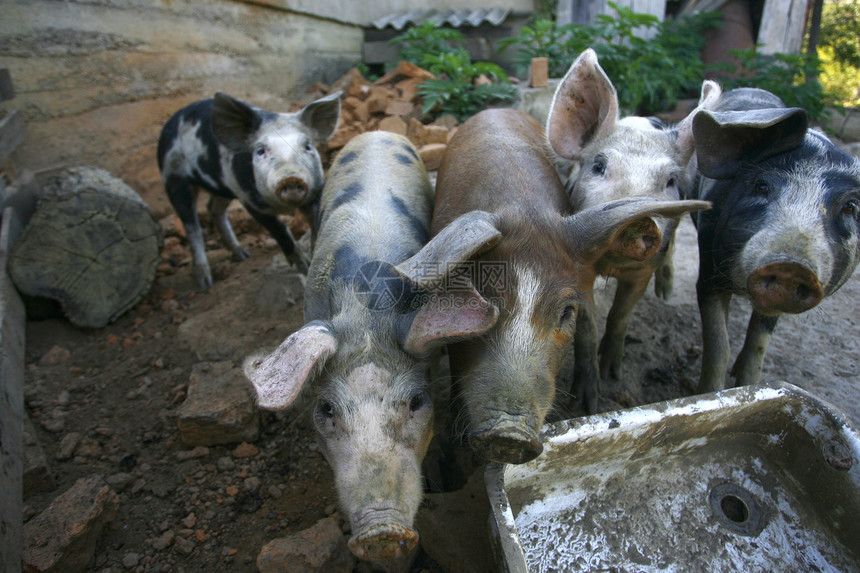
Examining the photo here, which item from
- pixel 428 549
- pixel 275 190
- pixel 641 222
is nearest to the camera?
pixel 641 222

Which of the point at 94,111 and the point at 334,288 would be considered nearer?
the point at 334,288

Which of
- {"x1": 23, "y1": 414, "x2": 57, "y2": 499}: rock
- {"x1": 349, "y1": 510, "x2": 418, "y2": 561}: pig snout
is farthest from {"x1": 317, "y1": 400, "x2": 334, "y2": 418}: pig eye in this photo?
{"x1": 23, "y1": 414, "x2": 57, "y2": 499}: rock

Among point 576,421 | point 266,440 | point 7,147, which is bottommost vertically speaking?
point 266,440

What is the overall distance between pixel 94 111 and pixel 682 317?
18.9ft

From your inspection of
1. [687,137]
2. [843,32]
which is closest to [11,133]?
[687,137]

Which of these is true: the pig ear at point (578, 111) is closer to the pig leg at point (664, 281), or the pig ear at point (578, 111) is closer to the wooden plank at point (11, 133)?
the pig leg at point (664, 281)

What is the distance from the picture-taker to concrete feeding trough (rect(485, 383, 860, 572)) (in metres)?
2.24

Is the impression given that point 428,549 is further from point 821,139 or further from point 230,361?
point 821,139

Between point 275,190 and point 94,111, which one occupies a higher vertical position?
point 94,111

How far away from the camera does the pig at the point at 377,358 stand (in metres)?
1.87

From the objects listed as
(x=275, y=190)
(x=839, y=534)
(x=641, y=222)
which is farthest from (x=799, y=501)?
(x=275, y=190)

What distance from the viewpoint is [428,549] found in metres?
2.38

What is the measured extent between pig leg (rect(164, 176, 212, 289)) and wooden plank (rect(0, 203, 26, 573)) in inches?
49.5

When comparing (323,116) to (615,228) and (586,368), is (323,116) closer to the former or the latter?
(586,368)
